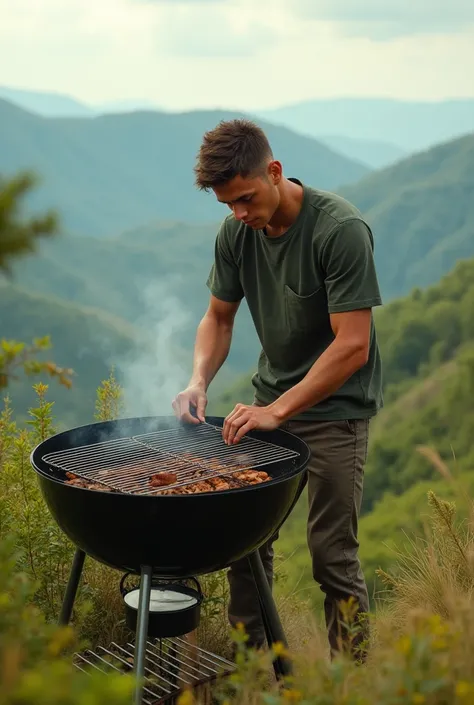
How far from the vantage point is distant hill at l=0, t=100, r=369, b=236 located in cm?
14375

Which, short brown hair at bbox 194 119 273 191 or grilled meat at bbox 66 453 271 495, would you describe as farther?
short brown hair at bbox 194 119 273 191

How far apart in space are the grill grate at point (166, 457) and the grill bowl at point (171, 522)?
128 mm

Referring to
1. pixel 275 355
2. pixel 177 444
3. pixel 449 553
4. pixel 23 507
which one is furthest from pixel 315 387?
pixel 23 507

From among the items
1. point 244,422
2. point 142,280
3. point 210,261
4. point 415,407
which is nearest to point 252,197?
point 244,422

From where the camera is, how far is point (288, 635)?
3.92 meters

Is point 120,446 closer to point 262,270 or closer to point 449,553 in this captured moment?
point 262,270

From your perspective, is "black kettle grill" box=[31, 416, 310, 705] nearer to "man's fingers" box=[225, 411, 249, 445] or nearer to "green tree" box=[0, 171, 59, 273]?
"man's fingers" box=[225, 411, 249, 445]

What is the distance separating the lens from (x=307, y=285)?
313 centimetres

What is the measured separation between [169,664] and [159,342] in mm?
79630

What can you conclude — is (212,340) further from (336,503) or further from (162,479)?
(162,479)

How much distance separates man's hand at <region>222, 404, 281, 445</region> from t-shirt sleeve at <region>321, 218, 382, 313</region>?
45cm

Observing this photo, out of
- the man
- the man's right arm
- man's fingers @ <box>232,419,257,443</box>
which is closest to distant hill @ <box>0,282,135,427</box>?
the man's right arm

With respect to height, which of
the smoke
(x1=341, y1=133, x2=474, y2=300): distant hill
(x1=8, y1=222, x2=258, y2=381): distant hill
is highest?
(x1=341, y1=133, x2=474, y2=300): distant hill

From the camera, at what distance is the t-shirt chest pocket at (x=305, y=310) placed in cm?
314
